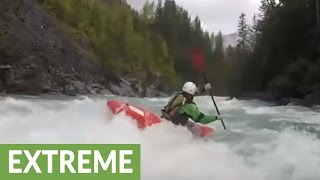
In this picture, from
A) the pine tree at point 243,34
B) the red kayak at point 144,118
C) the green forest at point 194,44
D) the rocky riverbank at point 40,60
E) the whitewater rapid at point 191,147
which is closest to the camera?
the whitewater rapid at point 191,147

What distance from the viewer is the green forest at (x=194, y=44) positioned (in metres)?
27.7

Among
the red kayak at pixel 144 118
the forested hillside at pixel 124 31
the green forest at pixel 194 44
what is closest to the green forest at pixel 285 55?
the green forest at pixel 194 44

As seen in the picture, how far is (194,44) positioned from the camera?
26359 mm

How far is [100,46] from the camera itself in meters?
46.5

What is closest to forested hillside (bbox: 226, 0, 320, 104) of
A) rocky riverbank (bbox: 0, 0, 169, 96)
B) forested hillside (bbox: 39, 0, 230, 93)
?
forested hillside (bbox: 39, 0, 230, 93)

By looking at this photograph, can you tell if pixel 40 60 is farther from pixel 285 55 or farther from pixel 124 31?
pixel 124 31

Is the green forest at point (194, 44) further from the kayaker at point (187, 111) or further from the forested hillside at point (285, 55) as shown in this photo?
the kayaker at point (187, 111)

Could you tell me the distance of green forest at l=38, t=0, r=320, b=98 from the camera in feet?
90.9

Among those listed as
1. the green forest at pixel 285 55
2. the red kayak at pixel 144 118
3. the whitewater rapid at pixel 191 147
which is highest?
the green forest at pixel 285 55

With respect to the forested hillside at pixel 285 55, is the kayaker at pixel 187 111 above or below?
below

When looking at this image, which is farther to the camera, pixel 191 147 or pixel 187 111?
pixel 187 111

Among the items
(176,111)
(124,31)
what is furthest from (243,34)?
(176,111)

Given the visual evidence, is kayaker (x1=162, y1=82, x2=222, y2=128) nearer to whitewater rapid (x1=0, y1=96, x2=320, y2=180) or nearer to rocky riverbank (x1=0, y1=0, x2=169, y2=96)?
whitewater rapid (x1=0, y1=96, x2=320, y2=180)

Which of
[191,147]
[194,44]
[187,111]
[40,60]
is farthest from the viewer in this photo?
[40,60]
